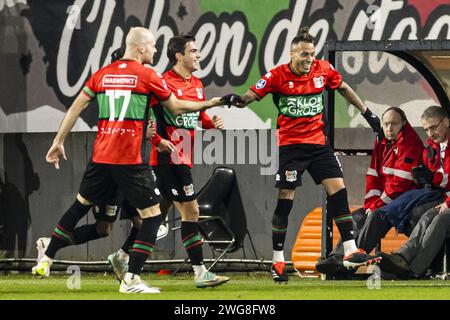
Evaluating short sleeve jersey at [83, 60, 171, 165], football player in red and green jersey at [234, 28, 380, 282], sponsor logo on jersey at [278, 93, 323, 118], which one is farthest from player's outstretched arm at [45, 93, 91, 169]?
sponsor logo on jersey at [278, 93, 323, 118]

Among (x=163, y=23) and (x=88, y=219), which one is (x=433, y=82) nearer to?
(x=163, y=23)

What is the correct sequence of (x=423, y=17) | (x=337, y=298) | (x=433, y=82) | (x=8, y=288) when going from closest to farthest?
(x=337, y=298)
(x=8, y=288)
(x=433, y=82)
(x=423, y=17)

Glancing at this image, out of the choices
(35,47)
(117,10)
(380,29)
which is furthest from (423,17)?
(35,47)

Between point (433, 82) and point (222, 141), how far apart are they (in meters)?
2.97

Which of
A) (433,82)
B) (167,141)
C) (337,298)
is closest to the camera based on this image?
(337,298)

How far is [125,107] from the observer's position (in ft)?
34.2

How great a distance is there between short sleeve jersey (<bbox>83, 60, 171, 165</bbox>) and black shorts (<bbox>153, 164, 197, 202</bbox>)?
3.76ft

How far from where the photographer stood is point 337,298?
408 inches

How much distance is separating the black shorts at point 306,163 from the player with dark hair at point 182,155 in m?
0.79

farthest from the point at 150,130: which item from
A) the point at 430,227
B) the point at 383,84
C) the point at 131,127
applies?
the point at 383,84

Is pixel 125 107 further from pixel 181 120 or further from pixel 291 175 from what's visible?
pixel 291 175

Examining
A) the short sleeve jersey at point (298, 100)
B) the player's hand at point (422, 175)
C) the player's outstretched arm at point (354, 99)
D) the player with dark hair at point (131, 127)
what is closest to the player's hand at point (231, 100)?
the player with dark hair at point (131, 127)

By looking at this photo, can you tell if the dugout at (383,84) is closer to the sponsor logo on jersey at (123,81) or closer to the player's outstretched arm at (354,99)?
the player's outstretched arm at (354,99)

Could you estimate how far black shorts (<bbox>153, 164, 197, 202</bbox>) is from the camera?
457 inches
